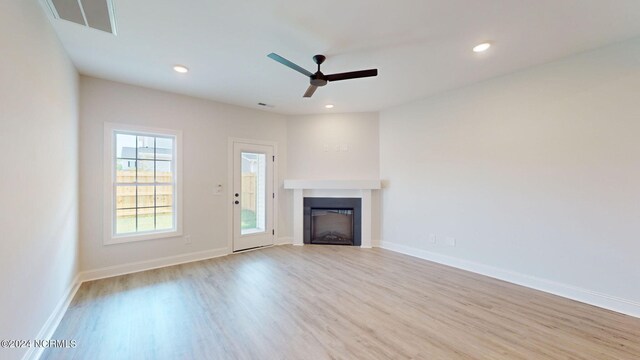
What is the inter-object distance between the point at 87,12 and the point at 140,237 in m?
2.88

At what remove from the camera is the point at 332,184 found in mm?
5086

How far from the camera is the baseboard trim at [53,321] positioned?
1878 mm

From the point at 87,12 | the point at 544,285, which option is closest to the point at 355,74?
the point at 87,12

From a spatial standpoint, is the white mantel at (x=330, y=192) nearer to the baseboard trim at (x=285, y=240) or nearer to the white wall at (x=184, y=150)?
the baseboard trim at (x=285, y=240)

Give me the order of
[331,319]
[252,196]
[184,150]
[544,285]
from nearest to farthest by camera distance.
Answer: [331,319], [544,285], [184,150], [252,196]

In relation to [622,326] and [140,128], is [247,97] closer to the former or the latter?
[140,128]

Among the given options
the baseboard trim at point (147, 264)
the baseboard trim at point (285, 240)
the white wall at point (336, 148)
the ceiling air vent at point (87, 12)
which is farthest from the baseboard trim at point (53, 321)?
the white wall at point (336, 148)

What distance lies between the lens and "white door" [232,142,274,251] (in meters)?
4.74

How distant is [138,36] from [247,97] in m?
1.85

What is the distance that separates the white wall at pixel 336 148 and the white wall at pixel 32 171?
3477 mm

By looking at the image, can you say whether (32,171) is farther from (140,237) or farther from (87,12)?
(140,237)

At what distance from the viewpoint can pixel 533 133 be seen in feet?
10.5

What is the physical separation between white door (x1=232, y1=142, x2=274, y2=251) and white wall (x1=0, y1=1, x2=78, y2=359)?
2293mm

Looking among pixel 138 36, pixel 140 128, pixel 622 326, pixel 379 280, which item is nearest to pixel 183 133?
pixel 140 128
